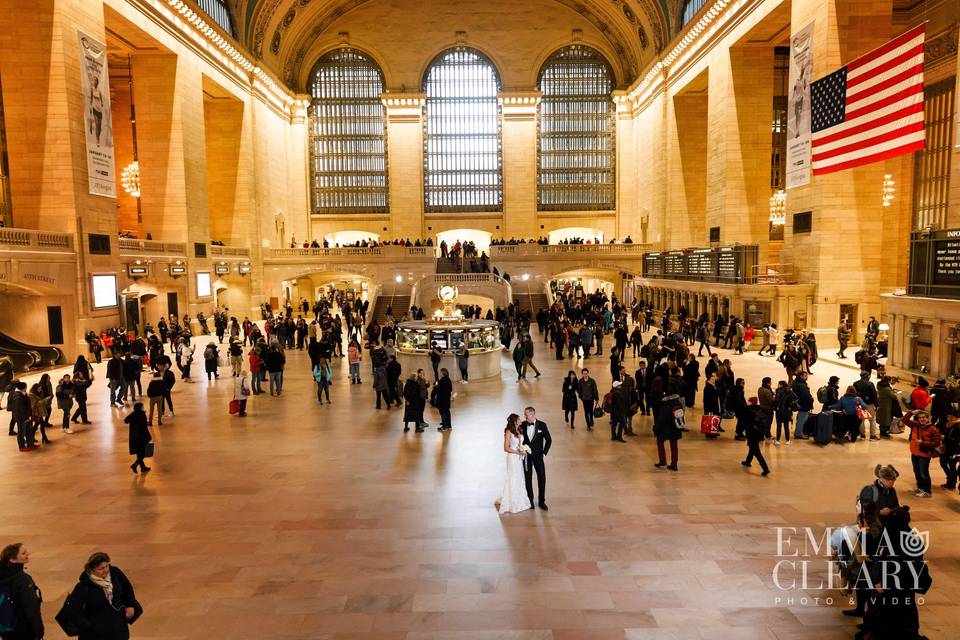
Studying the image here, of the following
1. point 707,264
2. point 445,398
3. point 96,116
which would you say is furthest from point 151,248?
point 707,264

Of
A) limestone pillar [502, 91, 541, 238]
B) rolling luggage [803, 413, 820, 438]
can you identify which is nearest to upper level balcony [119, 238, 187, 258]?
rolling luggage [803, 413, 820, 438]

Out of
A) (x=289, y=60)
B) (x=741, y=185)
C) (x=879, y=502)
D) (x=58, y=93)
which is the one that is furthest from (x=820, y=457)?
(x=289, y=60)

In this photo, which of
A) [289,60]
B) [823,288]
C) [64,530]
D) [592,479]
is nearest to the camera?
[64,530]

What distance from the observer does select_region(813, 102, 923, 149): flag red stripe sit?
13.0 meters

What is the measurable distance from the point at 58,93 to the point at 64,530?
57.3ft

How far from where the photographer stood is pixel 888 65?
13.5 meters

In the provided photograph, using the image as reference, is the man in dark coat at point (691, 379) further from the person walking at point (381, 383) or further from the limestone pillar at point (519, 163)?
the limestone pillar at point (519, 163)

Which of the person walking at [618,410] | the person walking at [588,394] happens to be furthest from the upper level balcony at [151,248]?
the person walking at [618,410]

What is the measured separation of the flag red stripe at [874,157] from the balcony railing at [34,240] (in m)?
22.4

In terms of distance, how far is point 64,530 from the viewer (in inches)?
268

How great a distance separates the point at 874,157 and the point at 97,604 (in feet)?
54.7

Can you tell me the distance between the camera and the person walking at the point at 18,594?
3.90m

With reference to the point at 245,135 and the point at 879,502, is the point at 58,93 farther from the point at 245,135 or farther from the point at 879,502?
the point at 879,502

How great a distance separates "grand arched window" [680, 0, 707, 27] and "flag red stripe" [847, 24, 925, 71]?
1660 cm
